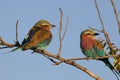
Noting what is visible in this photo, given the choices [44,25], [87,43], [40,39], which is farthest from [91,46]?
[40,39]

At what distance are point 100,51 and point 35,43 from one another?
1.74 m

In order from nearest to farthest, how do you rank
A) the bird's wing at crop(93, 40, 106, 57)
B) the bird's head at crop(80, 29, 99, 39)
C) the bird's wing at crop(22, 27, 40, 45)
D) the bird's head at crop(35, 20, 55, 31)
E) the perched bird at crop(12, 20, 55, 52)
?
the perched bird at crop(12, 20, 55, 52), the bird's wing at crop(22, 27, 40, 45), the bird's head at crop(35, 20, 55, 31), the bird's wing at crop(93, 40, 106, 57), the bird's head at crop(80, 29, 99, 39)

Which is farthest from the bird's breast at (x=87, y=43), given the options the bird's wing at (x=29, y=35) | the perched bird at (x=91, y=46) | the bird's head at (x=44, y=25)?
the bird's wing at (x=29, y=35)

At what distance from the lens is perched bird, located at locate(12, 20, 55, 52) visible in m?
6.16

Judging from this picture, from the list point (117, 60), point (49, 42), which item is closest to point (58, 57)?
point (117, 60)

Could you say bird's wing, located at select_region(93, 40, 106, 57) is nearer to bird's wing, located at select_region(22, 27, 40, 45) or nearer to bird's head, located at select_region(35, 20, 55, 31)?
bird's head, located at select_region(35, 20, 55, 31)

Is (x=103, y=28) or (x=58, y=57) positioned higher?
(x=103, y=28)

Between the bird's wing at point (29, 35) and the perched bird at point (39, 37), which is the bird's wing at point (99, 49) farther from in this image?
the bird's wing at point (29, 35)

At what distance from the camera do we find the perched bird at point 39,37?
616cm

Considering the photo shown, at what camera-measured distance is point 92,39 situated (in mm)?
7930

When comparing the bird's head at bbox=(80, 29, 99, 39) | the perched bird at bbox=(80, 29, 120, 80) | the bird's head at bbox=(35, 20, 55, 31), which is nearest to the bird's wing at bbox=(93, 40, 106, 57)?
the perched bird at bbox=(80, 29, 120, 80)

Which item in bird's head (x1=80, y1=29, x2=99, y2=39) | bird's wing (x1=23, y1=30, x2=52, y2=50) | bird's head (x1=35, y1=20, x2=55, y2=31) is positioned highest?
bird's head (x1=35, y1=20, x2=55, y2=31)

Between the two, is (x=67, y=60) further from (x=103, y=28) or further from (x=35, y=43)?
(x=35, y=43)

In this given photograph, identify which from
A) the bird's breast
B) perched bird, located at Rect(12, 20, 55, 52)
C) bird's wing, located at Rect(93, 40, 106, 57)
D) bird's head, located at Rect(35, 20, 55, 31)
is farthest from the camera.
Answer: the bird's breast
